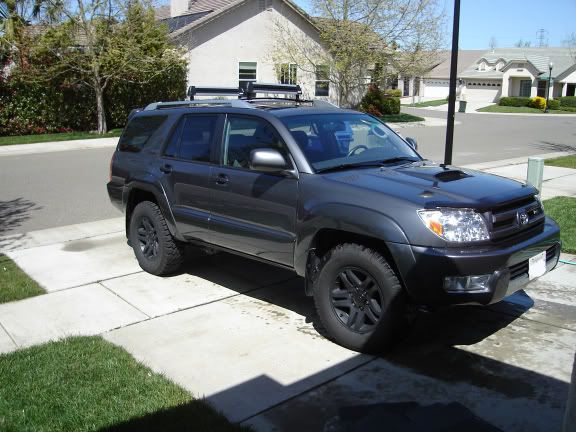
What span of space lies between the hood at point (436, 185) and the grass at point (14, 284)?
10.8ft

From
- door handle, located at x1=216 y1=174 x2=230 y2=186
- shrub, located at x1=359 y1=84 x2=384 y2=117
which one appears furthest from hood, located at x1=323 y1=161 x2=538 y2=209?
shrub, located at x1=359 y1=84 x2=384 y2=117

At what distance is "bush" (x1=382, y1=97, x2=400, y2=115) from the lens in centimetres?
3444

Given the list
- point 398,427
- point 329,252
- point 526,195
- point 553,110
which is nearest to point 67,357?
point 329,252

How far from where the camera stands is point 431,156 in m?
17.3

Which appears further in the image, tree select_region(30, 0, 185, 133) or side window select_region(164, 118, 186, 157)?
tree select_region(30, 0, 185, 133)

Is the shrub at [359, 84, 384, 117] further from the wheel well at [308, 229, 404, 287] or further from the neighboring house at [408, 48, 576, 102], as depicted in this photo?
the wheel well at [308, 229, 404, 287]

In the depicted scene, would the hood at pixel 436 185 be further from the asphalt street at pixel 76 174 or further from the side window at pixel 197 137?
the asphalt street at pixel 76 174

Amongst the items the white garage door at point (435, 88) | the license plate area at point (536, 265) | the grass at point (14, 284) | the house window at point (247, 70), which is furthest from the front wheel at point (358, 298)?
the white garage door at point (435, 88)

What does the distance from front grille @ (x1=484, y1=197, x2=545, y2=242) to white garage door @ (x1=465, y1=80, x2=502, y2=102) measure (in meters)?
64.2

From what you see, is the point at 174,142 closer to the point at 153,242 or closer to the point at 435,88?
the point at 153,242

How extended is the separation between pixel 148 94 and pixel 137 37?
3.46 metres

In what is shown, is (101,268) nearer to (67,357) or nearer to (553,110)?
(67,357)

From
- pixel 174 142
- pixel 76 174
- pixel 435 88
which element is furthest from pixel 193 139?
pixel 435 88

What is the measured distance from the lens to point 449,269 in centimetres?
401
